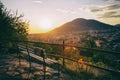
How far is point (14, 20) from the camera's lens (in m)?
14.6

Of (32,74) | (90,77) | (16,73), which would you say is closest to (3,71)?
(16,73)

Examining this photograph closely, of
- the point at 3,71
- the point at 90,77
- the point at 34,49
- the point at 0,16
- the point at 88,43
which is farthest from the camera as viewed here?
the point at 88,43

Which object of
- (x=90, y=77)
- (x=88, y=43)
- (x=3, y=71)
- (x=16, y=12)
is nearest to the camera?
(x=3, y=71)

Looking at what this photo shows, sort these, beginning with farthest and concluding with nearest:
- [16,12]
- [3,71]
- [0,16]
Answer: [16,12] < [0,16] < [3,71]

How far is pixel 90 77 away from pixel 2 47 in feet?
23.6

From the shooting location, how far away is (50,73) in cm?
756

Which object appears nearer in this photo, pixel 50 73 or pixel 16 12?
pixel 50 73

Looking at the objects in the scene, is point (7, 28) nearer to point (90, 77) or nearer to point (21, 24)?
point (21, 24)

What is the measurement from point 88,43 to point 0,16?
16.4 metres

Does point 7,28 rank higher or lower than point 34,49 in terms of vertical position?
higher

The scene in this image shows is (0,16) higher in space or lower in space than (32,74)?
higher

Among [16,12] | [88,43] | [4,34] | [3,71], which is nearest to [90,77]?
[3,71]

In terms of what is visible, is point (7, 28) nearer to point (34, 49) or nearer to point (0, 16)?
point (0, 16)

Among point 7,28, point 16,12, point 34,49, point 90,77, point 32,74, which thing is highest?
point 16,12
